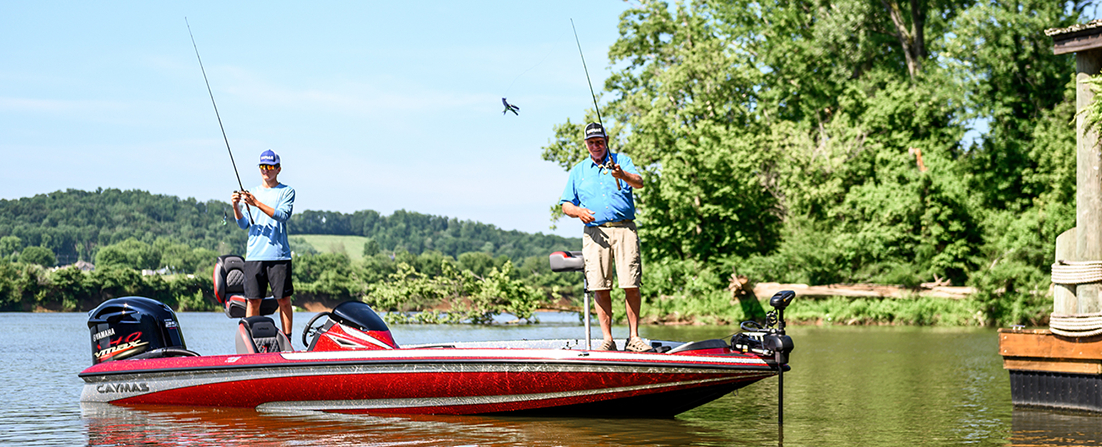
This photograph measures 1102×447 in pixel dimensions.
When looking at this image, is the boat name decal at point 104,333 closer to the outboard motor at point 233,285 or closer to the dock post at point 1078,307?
the outboard motor at point 233,285

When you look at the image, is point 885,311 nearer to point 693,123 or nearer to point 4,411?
point 693,123

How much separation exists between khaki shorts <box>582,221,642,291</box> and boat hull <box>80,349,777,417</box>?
60cm

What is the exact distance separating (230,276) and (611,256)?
3.41 m

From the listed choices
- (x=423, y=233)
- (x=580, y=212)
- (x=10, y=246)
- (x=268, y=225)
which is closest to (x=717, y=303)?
(x=268, y=225)

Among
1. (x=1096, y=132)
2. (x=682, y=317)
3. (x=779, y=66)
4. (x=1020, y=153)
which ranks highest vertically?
(x=779, y=66)

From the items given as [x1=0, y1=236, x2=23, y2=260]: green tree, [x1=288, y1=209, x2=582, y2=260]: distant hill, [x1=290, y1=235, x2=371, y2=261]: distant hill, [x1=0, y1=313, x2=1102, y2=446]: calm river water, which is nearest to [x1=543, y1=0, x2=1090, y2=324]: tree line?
[x1=0, y1=313, x2=1102, y2=446]: calm river water

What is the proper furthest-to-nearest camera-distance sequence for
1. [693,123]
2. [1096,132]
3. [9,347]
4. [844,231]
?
[693,123] → [844,231] → [9,347] → [1096,132]

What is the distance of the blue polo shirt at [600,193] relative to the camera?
6.76 meters

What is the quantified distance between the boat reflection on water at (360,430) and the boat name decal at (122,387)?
0.30m

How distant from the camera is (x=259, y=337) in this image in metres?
7.50

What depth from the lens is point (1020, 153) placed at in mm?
24984

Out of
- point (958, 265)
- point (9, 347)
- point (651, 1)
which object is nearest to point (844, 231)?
point (958, 265)

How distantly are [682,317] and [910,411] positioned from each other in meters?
19.5

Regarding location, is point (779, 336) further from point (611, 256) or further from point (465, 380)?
point (465, 380)
